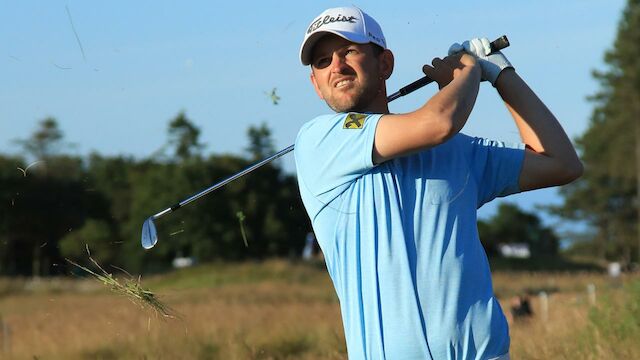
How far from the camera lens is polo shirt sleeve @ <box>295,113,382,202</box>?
312 centimetres

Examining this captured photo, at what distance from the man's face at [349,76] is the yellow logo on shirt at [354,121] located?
0.11 meters

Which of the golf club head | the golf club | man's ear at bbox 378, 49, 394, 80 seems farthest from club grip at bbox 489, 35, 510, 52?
the golf club head

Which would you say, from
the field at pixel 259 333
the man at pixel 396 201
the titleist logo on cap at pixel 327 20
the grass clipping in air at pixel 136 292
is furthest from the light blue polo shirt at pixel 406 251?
the field at pixel 259 333

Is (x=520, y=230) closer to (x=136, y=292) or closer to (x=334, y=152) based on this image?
(x=136, y=292)

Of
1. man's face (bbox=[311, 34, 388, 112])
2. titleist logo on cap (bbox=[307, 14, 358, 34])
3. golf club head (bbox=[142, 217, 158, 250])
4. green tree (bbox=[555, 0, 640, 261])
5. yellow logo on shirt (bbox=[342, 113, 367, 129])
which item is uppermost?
green tree (bbox=[555, 0, 640, 261])

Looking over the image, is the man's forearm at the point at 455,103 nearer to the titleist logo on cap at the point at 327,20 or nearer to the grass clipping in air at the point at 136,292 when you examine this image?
the titleist logo on cap at the point at 327,20

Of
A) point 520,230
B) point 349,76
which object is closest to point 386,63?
point 349,76

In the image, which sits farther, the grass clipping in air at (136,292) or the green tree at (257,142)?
the green tree at (257,142)

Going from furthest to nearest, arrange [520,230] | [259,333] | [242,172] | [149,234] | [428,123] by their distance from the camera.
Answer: [520,230] < [259,333] < [149,234] < [242,172] < [428,123]

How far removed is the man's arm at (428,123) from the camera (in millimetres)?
2986

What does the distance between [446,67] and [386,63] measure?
0.22 metres

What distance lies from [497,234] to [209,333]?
79035 millimetres

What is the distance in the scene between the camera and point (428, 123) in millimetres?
2979

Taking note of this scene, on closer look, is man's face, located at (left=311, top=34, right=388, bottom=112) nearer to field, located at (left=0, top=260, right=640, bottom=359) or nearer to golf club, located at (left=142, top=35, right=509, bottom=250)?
golf club, located at (left=142, top=35, right=509, bottom=250)
